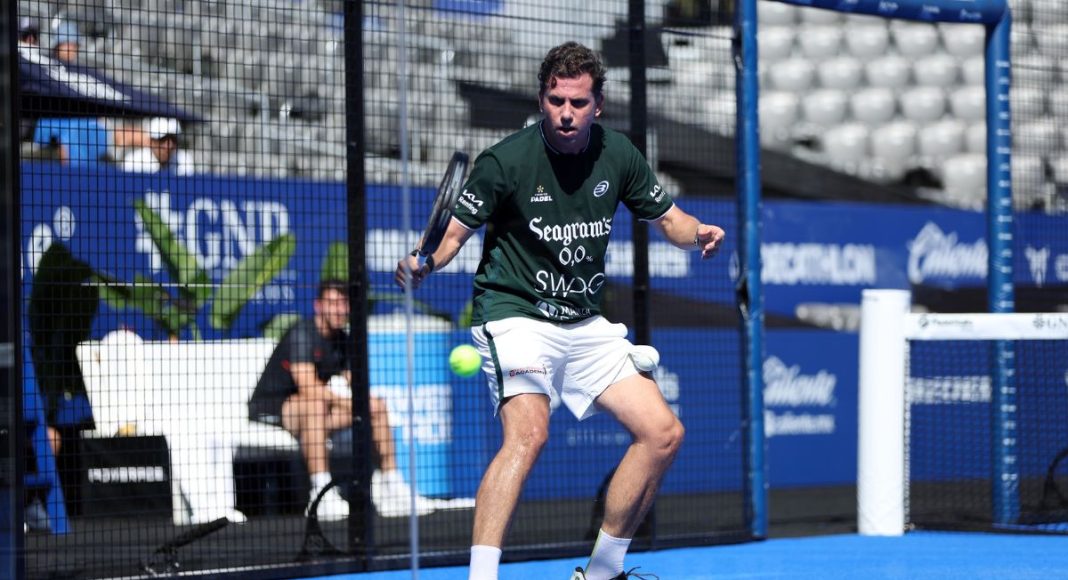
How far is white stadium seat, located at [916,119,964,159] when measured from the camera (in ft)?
48.5

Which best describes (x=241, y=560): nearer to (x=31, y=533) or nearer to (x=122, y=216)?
(x=31, y=533)

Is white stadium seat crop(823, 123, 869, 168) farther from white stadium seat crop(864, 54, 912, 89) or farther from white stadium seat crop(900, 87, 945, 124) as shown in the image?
white stadium seat crop(864, 54, 912, 89)

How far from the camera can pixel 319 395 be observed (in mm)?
7289

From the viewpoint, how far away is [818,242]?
1095 cm

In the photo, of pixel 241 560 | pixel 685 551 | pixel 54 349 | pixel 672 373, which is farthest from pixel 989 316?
pixel 54 349

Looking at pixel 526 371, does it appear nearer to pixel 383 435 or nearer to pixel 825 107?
pixel 383 435

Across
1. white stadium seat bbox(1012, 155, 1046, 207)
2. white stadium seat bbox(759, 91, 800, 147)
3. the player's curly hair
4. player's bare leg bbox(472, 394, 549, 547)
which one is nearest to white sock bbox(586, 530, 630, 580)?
player's bare leg bbox(472, 394, 549, 547)

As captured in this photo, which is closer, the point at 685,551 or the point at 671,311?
the point at 685,551

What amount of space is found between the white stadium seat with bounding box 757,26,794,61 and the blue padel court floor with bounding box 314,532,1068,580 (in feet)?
28.0

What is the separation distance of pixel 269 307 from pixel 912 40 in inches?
377

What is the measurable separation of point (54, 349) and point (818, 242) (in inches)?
245

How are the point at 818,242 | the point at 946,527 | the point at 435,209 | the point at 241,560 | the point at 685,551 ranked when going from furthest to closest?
the point at 818,242
the point at 946,527
the point at 685,551
the point at 241,560
the point at 435,209

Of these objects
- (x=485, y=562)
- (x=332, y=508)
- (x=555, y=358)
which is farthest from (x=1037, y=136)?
(x=485, y=562)

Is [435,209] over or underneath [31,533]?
over
